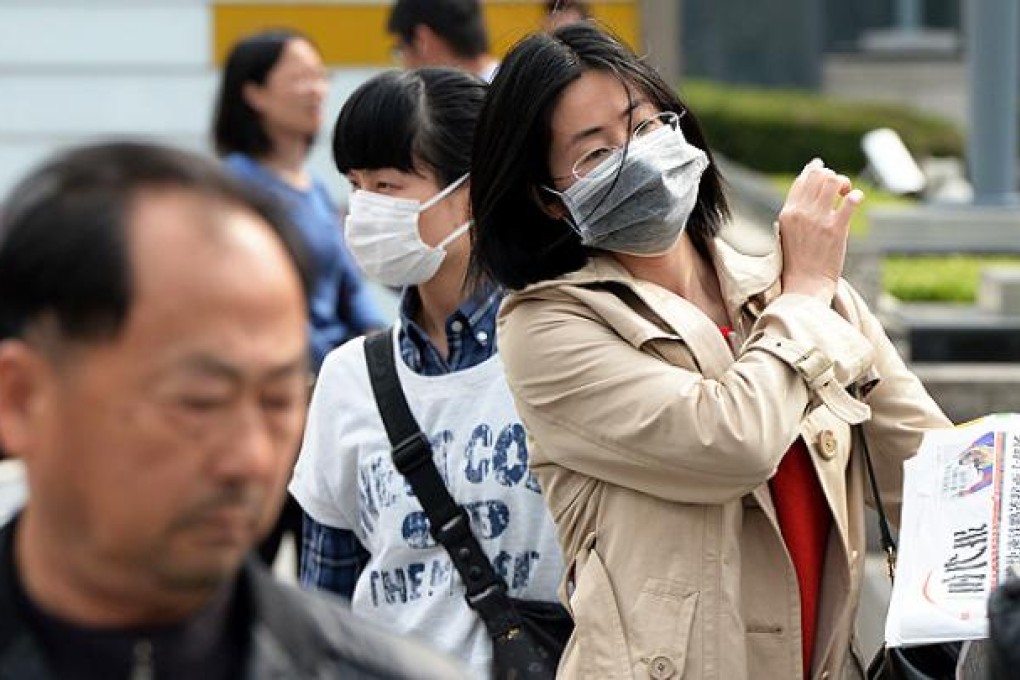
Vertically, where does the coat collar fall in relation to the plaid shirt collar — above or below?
above

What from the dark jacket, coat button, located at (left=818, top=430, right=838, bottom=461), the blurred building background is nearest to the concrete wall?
the blurred building background

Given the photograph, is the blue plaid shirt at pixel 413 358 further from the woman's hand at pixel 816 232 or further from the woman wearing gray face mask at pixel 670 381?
the woman's hand at pixel 816 232

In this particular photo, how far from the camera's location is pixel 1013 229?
430 inches

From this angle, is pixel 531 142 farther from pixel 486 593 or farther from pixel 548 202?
pixel 486 593

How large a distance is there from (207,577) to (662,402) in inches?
51.0

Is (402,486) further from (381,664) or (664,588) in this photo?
(381,664)

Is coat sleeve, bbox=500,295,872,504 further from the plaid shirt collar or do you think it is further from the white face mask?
the white face mask

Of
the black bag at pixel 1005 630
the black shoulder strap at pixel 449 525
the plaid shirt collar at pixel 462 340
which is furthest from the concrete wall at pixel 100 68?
the black bag at pixel 1005 630

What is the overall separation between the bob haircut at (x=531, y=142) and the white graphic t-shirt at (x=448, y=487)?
288mm

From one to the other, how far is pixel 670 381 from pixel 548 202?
386 mm

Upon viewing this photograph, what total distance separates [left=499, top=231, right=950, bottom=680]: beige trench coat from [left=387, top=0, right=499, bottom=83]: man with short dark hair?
3.10 m

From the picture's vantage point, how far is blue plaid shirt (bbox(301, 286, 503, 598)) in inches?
137

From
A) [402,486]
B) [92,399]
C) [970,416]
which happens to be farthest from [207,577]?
[970,416]

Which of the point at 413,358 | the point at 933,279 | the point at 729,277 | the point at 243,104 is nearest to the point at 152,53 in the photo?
the point at 933,279
